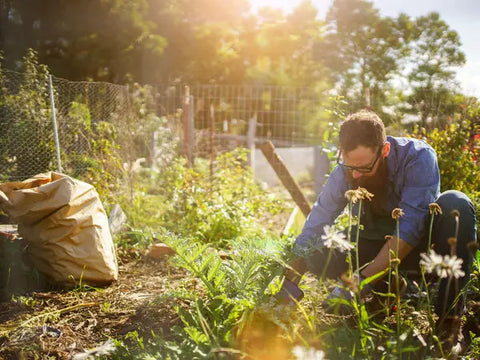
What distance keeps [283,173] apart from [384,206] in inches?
73.7

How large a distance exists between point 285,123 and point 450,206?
7141 mm

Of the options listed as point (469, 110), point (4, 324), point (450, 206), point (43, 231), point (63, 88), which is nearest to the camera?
point (450, 206)

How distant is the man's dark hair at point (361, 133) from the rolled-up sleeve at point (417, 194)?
0.24 m

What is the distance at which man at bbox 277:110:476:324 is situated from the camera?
1.98 m

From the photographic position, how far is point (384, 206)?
2.51m

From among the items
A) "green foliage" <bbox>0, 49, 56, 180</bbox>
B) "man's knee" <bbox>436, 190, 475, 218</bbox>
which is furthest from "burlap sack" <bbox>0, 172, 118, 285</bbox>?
"man's knee" <bbox>436, 190, 475, 218</bbox>

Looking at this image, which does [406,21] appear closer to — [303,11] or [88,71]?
[303,11]

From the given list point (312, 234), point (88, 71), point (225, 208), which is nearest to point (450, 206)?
point (312, 234)

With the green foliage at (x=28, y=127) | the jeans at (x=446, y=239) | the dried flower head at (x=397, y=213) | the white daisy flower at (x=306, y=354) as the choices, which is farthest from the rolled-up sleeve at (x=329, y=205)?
the green foliage at (x=28, y=127)

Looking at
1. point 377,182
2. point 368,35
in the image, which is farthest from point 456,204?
point 368,35

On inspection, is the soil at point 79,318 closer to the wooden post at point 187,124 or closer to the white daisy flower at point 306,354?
the white daisy flower at point 306,354

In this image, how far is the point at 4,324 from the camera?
7.20 feet

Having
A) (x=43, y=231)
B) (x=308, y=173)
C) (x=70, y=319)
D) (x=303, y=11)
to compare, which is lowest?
(x=308, y=173)

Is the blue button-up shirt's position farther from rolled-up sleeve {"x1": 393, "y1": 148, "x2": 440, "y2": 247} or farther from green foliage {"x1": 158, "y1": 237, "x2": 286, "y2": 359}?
green foliage {"x1": 158, "y1": 237, "x2": 286, "y2": 359}
